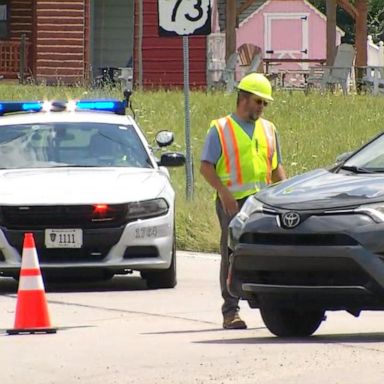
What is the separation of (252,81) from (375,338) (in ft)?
→ 6.70

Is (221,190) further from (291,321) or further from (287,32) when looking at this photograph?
(287,32)

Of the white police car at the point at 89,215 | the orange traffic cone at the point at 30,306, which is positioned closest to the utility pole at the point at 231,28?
the white police car at the point at 89,215

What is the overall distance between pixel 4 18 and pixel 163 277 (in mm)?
27835

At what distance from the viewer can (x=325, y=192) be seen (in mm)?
9617

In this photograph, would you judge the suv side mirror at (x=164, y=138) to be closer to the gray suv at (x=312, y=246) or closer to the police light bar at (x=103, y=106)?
the police light bar at (x=103, y=106)

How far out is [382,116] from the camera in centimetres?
2719

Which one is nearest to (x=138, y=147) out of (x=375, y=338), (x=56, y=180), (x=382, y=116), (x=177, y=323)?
(x=56, y=180)

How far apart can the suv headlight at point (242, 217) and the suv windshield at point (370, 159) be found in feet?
2.39

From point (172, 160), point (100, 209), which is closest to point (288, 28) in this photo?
point (172, 160)

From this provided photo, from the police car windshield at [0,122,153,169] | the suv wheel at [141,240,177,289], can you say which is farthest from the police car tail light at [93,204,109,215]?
the police car windshield at [0,122,153,169]

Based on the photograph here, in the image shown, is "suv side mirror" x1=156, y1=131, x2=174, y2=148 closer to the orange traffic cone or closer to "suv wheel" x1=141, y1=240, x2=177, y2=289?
"suv wheel" x1=141, y1=240, x2=177, y2=289

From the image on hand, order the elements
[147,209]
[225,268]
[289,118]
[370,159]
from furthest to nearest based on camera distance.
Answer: [289,118]
[147,209]
[225,268]
[370,159]

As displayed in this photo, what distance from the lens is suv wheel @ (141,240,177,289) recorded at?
44.2 feet

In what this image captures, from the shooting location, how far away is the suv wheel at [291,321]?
10133mm
